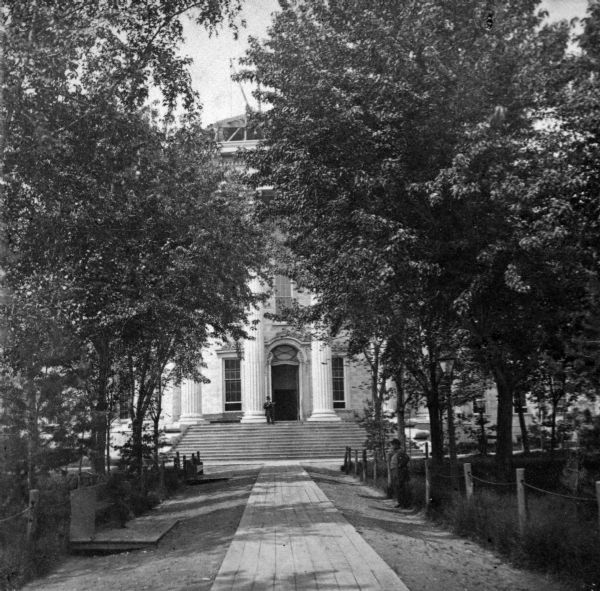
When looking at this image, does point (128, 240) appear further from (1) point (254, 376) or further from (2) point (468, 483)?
(1) point (254, 376)

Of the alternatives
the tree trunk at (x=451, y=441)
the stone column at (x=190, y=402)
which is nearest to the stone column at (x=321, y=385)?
the stone column at (x=190, y=402)

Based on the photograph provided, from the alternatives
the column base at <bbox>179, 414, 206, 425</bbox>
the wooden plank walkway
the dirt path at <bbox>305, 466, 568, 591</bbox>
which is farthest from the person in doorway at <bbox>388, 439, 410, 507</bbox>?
the column base at <bbox>179, 414, 206, 425</bbox>

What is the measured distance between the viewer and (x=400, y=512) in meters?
16.2

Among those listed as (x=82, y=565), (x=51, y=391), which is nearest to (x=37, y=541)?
(x=82, y=565)

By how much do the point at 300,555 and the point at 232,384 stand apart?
125 feet

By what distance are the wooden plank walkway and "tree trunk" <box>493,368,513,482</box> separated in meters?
4.24

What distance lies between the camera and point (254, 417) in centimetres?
4344

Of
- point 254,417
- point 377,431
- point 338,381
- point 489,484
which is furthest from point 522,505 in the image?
point 338,381

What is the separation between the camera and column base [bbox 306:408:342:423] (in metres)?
42.9

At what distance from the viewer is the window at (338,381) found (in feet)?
152

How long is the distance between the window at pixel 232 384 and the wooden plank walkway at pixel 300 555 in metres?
32.2

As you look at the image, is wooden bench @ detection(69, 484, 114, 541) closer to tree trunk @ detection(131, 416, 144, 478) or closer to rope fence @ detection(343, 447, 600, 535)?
rope fence @ detection(343, 447, 600, 535)

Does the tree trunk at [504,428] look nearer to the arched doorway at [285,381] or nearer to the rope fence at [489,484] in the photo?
the rope fence at [489,484]

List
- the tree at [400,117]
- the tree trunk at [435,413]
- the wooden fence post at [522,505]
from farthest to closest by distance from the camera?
the tree trunk at [435,413], the tree at [400,117], the wooden fence post at [522,505]
